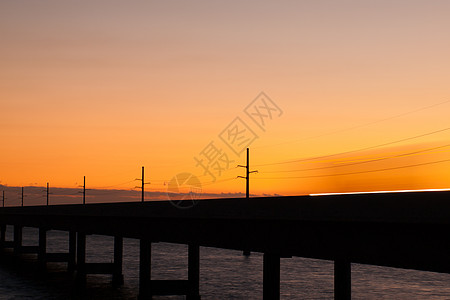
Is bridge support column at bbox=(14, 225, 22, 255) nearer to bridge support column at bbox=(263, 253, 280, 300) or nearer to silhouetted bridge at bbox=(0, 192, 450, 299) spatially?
silhouetted bridge at bbox=(0, 192, 450, 299)

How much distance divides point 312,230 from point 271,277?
160 inches

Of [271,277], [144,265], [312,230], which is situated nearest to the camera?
[312,230]

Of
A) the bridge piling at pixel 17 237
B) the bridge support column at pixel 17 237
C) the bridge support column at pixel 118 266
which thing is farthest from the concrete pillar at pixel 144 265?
the bridge support column at pixel 17 237

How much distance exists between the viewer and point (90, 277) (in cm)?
6012

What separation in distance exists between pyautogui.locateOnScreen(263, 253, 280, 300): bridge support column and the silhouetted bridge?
0.04 metres

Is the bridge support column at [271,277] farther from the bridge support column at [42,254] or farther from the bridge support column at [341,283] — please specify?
the bridge support column at [42,254]

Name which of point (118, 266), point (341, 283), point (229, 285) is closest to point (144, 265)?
point (118, 266)

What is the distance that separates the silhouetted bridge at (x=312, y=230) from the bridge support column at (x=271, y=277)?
4 cm

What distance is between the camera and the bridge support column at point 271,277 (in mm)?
24062

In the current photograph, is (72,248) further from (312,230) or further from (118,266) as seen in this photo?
(312,230)

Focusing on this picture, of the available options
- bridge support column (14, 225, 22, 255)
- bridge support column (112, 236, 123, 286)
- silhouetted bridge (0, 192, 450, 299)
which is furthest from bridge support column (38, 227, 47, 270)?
Answer: silhouetted bridge (0, 192, 450, 299)

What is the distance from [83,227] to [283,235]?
3158 cm

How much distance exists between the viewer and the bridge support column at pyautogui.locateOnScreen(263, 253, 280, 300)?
24.1 m

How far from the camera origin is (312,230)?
2106cm
